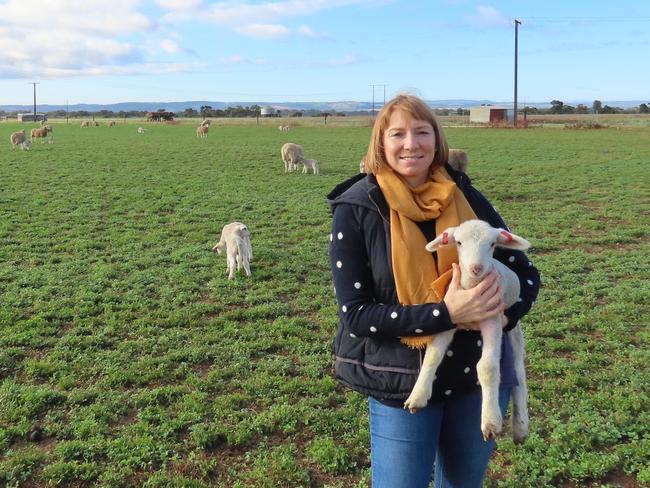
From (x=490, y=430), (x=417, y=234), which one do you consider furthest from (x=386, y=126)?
(x=490, y=430)

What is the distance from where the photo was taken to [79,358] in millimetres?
5934

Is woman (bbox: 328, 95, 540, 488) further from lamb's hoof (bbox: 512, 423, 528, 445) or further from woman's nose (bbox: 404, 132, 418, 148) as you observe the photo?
lamb's hoof (bbox: 512, 423, 528, 445)

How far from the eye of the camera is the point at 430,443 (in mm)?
2566

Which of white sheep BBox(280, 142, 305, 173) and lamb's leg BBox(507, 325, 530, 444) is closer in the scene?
lamb's leg BBox(507, 325, 530, 444)

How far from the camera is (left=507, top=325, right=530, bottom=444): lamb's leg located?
2787 mm

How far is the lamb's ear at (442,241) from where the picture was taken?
2414mm

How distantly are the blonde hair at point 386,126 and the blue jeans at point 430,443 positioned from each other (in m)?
1.08

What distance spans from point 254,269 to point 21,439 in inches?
196

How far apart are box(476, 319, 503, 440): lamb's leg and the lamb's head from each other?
0.23 meters

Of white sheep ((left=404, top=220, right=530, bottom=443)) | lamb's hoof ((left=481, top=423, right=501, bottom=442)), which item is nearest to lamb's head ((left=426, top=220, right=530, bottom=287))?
white sheep ((left=404, top=220, right=530, bottom=443))

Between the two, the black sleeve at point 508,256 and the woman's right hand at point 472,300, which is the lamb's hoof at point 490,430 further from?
the black sleeve at point 508,256

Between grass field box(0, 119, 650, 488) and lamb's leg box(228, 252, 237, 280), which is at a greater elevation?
lamb's leg box(228, 252, 237, 280)

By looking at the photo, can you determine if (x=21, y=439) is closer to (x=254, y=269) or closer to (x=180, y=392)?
(x=180, y=392)

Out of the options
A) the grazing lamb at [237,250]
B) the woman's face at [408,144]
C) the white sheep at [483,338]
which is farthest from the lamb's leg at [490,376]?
the grazing lamb at [237,250]
